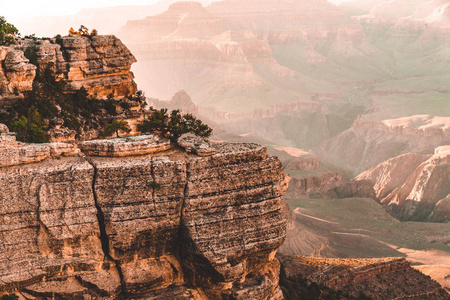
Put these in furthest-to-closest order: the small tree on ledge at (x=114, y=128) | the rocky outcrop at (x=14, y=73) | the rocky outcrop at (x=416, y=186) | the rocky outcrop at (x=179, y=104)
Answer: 1. the rocky outcrop at (x=179, y=104)
2. the rocky outcrop at (x=416, y=186)
3. the small tree on ledge at (x=114, y=128)
4. the rocky outcrop at (x=14, y=73)

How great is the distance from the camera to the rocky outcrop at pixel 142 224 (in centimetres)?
2800

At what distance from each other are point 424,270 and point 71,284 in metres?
60.3

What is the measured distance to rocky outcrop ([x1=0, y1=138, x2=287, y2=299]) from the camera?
1102 inches

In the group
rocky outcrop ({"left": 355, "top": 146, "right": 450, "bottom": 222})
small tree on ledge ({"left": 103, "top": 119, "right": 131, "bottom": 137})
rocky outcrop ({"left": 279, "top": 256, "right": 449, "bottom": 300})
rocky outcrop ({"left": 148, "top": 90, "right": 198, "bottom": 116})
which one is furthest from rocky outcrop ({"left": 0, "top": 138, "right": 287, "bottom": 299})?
rocky outcrop ({"left": 148, "top": 90, "right": 198, "bottom": 116})

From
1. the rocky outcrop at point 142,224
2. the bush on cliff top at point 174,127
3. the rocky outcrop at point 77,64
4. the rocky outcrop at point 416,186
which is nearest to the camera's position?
the rocky outcrop at point 142,224

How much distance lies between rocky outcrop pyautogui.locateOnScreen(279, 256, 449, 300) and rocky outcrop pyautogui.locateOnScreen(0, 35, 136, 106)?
25707 millimetres

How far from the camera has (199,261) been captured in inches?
1185

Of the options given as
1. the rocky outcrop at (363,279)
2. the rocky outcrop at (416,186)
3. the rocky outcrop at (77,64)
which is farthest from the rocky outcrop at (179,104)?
the rocky outcrop at (77,64)

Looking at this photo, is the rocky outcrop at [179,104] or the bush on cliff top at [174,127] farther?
the rocky outcrop at [179,104]

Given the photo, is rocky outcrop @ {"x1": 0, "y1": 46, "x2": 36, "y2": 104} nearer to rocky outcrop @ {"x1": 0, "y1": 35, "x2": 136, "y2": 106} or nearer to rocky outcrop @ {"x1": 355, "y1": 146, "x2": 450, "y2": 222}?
rocky outcrop @ {"x1": 0, "y1": 35, "x2": 136, "y2": 106}

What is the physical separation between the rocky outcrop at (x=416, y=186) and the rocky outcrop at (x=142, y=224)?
387 feet

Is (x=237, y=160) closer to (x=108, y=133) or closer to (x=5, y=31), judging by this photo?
(x=108, y=133)

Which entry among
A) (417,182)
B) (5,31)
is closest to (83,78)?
(5,31)

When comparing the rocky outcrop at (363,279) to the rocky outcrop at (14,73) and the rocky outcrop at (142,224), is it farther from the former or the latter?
the rocky outcrop at (14,73)
